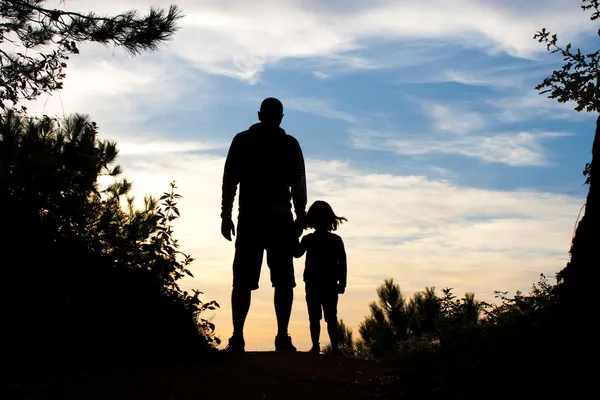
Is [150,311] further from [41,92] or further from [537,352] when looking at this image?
[41,92]

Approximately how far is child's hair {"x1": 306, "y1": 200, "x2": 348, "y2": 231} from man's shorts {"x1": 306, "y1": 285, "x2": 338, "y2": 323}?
774 millimetres

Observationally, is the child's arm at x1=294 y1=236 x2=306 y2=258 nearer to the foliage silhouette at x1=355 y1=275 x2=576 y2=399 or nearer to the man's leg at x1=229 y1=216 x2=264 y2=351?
the man's leg at x1=229 y1=216 x2=264 y2=351

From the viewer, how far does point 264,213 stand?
296 inches

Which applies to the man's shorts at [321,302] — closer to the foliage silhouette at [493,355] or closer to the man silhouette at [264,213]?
the man silhouette at [264,213]

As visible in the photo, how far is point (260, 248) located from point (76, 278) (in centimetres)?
211

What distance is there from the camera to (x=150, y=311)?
6.36m

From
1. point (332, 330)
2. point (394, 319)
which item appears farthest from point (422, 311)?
point (332, 330)

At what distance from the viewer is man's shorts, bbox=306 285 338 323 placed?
777cm

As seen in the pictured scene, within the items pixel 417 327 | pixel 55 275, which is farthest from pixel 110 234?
pixel 417 327

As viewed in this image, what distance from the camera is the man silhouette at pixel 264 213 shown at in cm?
749

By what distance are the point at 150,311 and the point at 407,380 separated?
8.80ft

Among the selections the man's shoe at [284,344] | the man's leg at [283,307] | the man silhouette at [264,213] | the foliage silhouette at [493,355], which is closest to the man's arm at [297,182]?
the man silhouette at [264,213]

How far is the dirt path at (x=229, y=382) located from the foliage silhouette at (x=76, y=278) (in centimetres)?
47

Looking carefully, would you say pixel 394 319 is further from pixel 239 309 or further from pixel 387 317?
pixel 239 309
